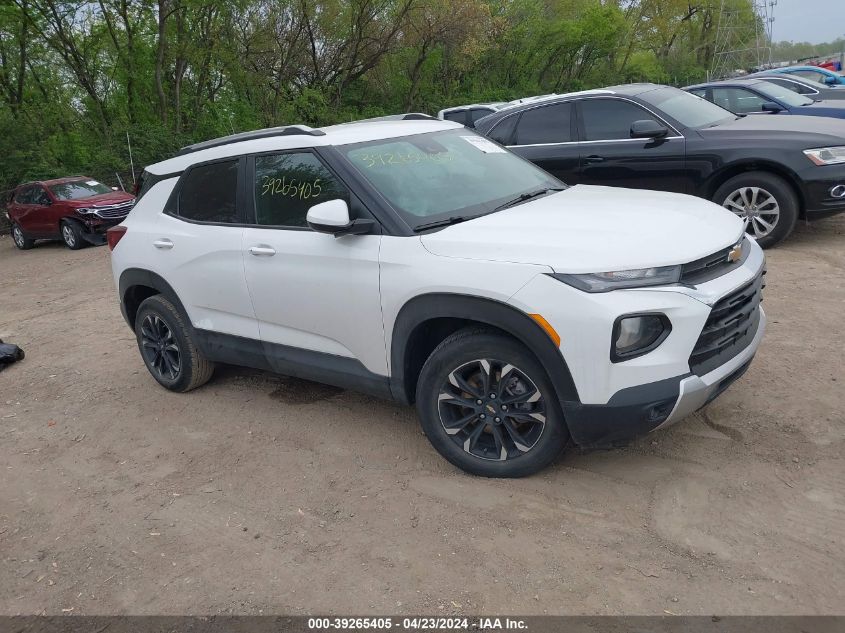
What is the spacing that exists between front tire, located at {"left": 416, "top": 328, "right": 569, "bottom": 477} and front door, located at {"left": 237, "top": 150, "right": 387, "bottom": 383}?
1.35ft

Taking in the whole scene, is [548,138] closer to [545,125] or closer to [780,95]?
[545,125]

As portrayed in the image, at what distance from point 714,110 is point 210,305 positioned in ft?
20.1

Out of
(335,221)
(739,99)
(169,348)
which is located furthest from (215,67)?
(335,221)

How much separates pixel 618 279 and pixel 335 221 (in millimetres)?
1441

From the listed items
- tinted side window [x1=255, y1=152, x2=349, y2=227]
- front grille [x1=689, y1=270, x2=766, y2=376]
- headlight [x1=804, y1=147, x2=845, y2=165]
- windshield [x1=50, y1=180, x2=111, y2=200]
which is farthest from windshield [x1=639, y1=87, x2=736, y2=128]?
windshield [x1=50, y1=180, x2=111, y2=200]

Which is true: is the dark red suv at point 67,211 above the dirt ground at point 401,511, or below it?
above

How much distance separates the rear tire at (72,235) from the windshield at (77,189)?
2.20ft

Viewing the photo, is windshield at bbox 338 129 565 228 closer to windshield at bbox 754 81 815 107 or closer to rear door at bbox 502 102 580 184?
rear door at bbox 502 102 580 184

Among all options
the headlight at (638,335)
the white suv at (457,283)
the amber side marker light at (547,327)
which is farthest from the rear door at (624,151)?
the amber side marker light at (547,327)

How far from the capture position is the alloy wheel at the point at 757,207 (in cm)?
716

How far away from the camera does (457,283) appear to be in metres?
3.49

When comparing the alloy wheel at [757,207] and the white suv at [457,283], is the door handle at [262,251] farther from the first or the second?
the alloy wheel at [757,207]

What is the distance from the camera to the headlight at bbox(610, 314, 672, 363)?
3158 millimetres

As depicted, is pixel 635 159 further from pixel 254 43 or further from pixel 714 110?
pixel 254 43
